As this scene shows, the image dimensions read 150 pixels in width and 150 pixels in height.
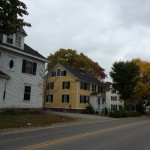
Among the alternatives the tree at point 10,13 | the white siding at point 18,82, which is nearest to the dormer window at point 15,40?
the white siding at point 18,82

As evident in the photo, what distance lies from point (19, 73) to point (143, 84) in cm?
3085

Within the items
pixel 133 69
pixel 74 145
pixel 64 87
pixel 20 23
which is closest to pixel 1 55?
pixel 20 23

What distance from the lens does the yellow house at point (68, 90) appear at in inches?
1801

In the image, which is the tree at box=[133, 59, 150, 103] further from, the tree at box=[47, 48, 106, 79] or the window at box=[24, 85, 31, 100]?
the window at box=[24, 85, 31, 100]

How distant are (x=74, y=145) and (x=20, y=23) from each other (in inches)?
369

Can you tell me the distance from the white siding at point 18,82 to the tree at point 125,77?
20560mm

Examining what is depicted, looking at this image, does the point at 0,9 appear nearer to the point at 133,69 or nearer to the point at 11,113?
the point at 11,113

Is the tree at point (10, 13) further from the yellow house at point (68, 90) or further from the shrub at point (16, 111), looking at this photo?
the yellow house at point (68, 90)

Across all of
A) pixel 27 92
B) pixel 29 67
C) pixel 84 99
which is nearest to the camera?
pixel 27 92

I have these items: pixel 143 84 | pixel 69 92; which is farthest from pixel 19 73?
pixel 143 84

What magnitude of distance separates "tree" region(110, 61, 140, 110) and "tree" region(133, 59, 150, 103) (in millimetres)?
3957

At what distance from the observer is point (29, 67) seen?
3041cm

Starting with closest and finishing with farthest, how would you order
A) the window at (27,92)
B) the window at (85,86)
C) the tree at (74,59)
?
the window at (27,92), the window at (85,86), the tree at (74,59)

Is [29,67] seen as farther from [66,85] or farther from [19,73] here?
[66,85]
